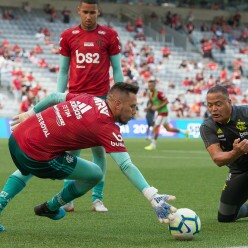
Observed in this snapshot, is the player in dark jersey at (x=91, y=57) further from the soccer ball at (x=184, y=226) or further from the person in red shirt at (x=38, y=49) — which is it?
the person in red shirt at (x=38, y=49)

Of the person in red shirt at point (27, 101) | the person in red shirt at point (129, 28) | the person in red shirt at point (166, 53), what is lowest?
the person in red shirt at point (166, 53)

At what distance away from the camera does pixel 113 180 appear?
14.2m

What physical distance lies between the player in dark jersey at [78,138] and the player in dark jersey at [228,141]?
124 cm

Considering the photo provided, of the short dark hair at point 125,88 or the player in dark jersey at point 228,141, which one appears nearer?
the short dark hair at point 125,88

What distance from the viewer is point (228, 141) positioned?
8.51m

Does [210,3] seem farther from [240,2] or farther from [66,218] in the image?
[66,218]

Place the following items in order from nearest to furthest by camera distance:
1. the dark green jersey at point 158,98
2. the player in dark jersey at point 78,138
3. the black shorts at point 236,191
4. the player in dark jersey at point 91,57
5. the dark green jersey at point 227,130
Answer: the player in dark jersey at point 78,138
the dark green jersey at point 227,130
the black shorts at point 236,191
the player in dark jersey at point 91,57
the dark green jersey at point 158,98

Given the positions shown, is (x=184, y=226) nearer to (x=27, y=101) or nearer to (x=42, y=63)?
(x=27, y=101)

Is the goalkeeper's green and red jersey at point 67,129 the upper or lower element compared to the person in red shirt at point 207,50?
upper

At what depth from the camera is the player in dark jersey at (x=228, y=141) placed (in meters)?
8.12

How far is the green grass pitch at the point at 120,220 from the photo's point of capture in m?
6.99

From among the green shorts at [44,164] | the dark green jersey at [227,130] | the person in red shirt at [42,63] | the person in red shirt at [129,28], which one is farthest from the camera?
the person in red shirt at [129,28]

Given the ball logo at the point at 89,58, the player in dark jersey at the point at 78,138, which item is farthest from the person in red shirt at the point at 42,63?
the player in dark jersey at the point at 78,138

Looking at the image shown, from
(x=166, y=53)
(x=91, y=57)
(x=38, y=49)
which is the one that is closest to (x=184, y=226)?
(x=91, y=57)
